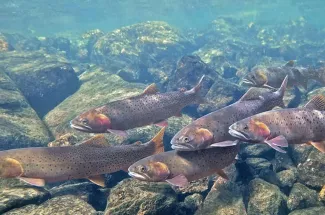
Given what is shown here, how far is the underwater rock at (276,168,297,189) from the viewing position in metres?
5.91

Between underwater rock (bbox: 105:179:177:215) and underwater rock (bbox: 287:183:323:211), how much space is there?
2295 mm

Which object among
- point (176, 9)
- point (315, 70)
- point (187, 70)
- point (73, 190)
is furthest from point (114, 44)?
point (176, 9)

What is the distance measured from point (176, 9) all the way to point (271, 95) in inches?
2928

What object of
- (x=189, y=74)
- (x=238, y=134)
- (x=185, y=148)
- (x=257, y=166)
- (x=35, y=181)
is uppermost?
(x=238, y=134)

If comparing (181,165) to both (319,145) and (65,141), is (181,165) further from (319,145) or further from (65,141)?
(65,141)

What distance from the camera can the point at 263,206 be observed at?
199 inches

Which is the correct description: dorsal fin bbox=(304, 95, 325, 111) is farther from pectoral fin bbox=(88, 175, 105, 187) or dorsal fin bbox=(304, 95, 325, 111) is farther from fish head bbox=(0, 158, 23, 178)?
fish head bbox=(0, 158, 23, 178)

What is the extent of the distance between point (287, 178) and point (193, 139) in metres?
2.65

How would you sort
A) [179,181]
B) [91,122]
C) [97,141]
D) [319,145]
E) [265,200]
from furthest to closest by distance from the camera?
[91,122]
[97,141]
[265,200]
[319,145]
[179,181]

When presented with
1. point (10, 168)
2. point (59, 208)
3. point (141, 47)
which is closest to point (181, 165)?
point (59, 208)

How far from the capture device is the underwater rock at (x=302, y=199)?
17.0 ft

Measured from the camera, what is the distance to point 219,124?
17.5 feet

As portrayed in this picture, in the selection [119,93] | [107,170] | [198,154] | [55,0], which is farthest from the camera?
[55,0]

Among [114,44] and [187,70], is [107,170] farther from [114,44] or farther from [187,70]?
[114,44]
